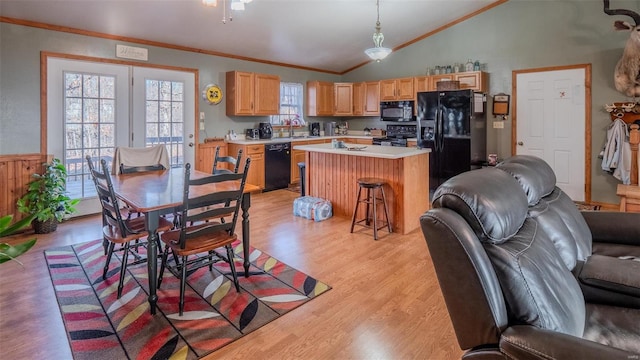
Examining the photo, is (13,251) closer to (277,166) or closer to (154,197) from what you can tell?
(154,197)

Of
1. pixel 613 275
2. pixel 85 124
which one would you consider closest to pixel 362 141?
pixel 85 124

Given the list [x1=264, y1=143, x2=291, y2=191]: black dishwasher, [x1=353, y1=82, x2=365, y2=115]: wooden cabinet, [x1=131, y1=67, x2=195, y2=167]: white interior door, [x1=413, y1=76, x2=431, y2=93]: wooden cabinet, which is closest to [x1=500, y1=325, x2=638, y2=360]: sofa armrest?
[x1=131, y1=67, x2=195, y2=167]: white interior door

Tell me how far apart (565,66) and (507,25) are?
3.68 ft

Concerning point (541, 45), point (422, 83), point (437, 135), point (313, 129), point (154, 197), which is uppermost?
point (541, 45)

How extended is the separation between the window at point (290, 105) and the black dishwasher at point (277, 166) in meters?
0.91

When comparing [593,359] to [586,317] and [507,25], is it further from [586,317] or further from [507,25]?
[507,25]

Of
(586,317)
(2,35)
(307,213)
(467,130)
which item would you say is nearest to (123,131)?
(2,35)

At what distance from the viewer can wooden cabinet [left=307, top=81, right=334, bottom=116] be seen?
7.67 m

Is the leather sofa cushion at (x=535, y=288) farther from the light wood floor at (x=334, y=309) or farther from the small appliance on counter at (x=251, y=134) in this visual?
the small appliance on counter at (x=251, y=134)

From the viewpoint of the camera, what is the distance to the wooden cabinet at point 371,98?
25.0ft

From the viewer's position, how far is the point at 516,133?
6.05 metres

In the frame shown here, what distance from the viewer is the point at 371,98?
7.73 metres

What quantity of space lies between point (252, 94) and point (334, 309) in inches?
187

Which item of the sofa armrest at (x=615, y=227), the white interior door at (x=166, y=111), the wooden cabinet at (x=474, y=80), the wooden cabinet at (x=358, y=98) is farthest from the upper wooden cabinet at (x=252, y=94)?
the sofa armrest at (x=615, y=227)
